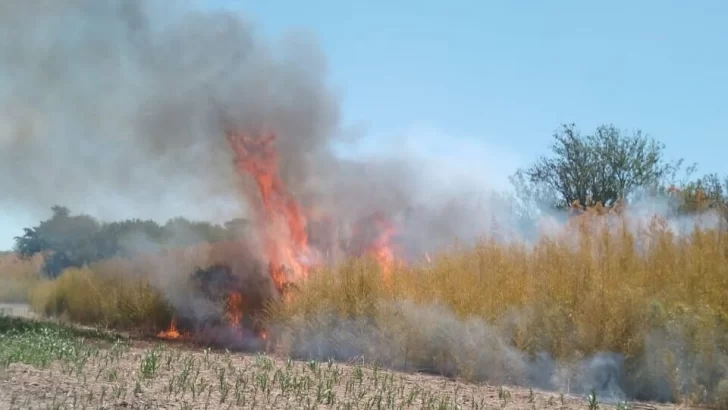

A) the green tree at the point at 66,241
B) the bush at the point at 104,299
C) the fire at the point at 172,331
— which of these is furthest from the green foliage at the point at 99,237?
the fire at the point at 172,331

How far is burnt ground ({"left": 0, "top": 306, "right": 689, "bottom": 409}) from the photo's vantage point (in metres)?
8.02

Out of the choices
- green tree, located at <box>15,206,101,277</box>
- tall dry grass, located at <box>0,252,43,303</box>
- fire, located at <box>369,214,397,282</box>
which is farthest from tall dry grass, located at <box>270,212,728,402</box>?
tall dry grass, located at <box>0,252,43,303</box>

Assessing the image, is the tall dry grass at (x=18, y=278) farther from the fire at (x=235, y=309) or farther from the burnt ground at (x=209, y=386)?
the burnt ground at (x=209, y=386)

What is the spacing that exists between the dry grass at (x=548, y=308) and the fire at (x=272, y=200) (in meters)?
3.44

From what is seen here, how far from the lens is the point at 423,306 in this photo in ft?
42.7

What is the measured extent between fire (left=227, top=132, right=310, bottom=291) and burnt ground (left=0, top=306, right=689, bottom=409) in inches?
292

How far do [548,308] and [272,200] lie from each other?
9.55 metres

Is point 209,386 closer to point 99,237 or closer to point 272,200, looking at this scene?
point 272,200

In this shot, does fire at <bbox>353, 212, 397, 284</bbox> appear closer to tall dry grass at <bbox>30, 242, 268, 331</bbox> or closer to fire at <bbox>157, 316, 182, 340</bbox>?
tall dry grass at <bbox>30, 242, 268, 331</bbox>

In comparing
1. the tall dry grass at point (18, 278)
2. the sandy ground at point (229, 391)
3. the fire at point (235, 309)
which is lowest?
the sandy ground at point (229, 391)

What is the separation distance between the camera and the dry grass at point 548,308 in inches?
406

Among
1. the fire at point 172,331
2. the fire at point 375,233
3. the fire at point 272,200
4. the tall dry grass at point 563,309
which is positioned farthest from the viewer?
the fire at point 375,233

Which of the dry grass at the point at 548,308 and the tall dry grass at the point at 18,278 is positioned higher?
the tall dry grass at the point at 18,278

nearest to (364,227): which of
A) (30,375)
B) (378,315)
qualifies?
(378,315)
